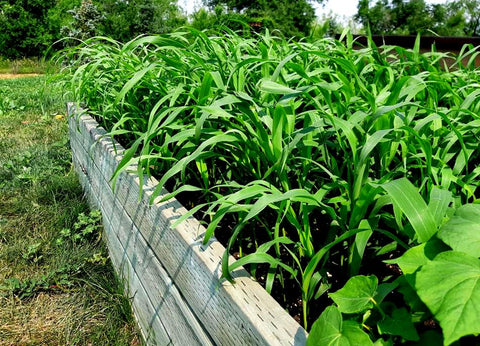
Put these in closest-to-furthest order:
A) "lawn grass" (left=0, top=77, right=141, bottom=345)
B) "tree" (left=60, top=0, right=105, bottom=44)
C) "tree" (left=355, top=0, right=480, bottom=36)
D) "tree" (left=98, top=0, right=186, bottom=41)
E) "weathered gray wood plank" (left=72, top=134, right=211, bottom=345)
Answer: "weathered gray wood plank" (left=72, top=134, right=211, bottom=345), "lawn grass" (left=0, top=77, right=141, bottom=345), "tree" (left=60, top=0, right=105, bottom=44), "tree" (left=98, top=0, right=186, bottom=41), "tree" (left=355, top=0, right=480, bottom=36)

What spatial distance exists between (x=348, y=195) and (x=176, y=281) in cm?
48

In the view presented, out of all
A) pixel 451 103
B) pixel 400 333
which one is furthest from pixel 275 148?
pixel 451 103

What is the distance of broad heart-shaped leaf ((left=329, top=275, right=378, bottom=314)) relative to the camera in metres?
0.62

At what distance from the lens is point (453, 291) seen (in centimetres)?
49

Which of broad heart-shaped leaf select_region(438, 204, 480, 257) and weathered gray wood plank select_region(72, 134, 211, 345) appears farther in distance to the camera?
weathered gray wood plank select_region(72, 134, 211, 345)

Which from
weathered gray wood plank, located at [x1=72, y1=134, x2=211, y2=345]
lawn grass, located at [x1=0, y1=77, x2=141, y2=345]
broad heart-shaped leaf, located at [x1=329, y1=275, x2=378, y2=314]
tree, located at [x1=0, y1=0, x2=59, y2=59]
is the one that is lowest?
lawn grass, located at [x1=0, y1=77, x2=141, y2=345]

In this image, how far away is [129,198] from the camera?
57.7 inches

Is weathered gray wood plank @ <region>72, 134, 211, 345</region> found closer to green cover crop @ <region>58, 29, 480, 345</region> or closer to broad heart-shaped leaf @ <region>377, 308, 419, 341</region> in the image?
green cover crop @ <region>58, 29, 480, 345</region>

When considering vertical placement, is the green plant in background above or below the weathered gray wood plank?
below

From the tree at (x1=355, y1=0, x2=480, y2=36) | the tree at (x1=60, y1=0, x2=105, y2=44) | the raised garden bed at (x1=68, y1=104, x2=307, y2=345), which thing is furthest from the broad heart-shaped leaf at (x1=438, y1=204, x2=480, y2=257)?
the tree at (x1=355, y1=0, x2=480, y2=36)

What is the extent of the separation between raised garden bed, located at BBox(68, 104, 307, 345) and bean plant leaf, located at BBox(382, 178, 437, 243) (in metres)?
0.24

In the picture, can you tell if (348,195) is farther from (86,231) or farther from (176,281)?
(86,231)

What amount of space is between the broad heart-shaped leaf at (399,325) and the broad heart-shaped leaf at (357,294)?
1.4 inches

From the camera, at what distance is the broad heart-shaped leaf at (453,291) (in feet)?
1.48
